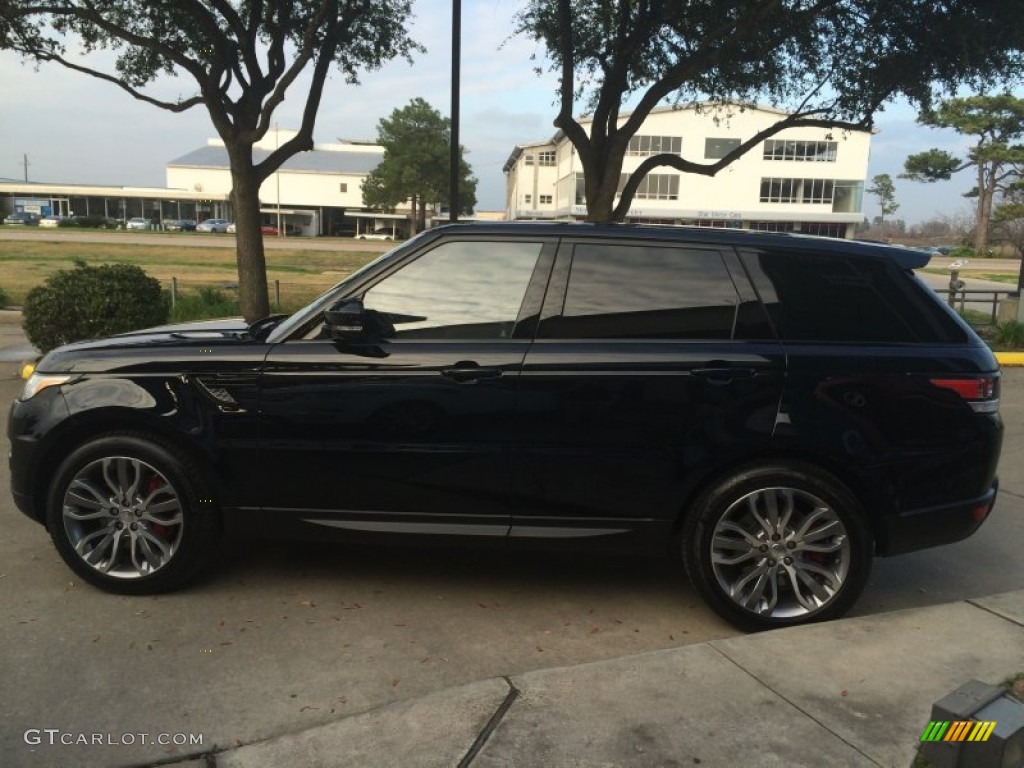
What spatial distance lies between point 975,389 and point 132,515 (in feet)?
12.8

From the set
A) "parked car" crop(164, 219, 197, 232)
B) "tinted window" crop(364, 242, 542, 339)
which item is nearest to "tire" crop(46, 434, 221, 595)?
"tinted window" crop(364, 242, 542, 339)

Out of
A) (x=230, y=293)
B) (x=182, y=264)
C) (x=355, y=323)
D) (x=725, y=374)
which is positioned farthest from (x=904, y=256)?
(x=182, y=264)

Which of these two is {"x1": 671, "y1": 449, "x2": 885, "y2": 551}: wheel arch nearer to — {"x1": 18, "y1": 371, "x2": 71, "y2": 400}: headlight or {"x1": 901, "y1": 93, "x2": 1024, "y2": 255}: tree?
{"x1": 18, "y1": 371, "x2": 71, "y2": 400}: headlight

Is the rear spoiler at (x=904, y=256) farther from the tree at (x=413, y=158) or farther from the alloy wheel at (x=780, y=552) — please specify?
the tree at (x=413, y=158)

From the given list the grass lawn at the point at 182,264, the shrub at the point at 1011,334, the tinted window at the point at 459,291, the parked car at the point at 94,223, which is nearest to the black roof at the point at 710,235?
the tinted window at the point at 459,291

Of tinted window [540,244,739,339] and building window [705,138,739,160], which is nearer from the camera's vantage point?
tinted window [540,244,739,339]

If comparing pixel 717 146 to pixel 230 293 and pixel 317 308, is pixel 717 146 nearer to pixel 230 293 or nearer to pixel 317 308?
pixel 230 293

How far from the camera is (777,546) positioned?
3.60m

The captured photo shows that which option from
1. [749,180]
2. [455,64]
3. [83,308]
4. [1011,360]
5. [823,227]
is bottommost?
[1011,360]

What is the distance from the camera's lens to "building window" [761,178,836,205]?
74.9 m

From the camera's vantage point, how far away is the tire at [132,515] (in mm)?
3744

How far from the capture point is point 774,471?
355 cm

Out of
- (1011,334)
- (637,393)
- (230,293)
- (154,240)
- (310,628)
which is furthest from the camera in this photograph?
(154,240)

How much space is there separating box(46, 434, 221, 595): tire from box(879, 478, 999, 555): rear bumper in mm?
3115
